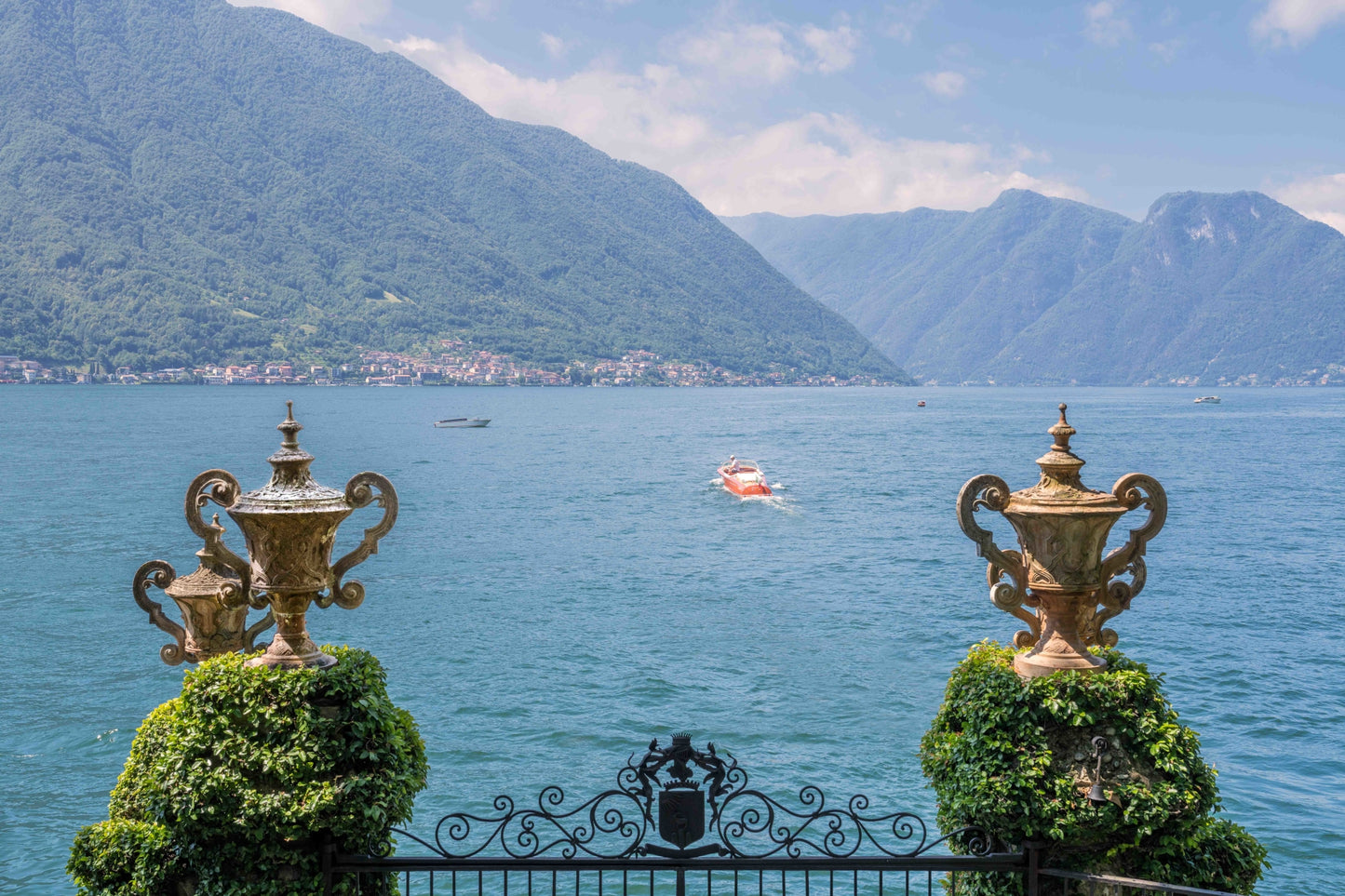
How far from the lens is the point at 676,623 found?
25188 mm

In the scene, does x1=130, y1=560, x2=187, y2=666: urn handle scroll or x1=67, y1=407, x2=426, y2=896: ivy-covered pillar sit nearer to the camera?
x1=67, y1=407, x2=426, y2=896: ivy-covered pillar

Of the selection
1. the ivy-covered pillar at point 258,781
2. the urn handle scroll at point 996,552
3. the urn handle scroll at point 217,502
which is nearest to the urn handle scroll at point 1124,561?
the urn handle scroll at point 996,552

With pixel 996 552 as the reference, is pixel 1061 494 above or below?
above

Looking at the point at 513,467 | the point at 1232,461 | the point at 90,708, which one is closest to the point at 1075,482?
the point at 90,708

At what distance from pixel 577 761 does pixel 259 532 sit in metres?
11.0

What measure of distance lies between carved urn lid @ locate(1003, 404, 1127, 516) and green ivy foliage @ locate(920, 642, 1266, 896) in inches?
34.8

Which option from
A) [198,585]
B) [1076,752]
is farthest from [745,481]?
[1076,752]

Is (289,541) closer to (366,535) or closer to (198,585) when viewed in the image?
(366,535)

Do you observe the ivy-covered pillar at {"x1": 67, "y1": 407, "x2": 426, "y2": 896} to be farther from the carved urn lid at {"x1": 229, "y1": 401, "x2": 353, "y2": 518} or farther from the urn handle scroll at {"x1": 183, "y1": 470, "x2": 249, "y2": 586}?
the urn handle scroll at {"x1": 183, "y1": 470, "x2": 249, "y2": 586}

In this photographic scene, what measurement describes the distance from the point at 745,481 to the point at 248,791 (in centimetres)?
4828

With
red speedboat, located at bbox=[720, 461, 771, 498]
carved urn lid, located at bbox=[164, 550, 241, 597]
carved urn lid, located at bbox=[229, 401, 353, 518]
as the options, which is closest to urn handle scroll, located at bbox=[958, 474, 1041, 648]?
carved urn lid, located at bbox=[229, 401, 353, 518]

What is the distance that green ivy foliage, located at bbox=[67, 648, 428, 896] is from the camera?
4.95m

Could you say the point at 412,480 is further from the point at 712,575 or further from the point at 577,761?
the point at 577,761

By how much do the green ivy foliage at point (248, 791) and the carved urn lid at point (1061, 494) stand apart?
371 cm
